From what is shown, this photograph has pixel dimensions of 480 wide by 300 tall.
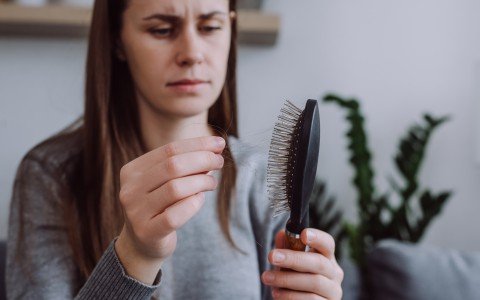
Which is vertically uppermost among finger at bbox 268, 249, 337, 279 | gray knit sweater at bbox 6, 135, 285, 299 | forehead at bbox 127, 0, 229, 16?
forehead at bbox 127, 0, 229, 16

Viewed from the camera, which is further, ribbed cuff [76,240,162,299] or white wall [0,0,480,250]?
white wall [0,0,480,250]

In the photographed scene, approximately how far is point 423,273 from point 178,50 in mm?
765

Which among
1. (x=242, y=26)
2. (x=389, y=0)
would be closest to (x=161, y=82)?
(x=242, y=26)

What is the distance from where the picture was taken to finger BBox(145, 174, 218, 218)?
1.40 feet

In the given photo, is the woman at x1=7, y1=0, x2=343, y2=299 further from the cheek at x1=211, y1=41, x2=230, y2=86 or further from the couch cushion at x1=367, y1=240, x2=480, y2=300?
the couch cushion at x1=367, y1=240, x2=480, y2=300

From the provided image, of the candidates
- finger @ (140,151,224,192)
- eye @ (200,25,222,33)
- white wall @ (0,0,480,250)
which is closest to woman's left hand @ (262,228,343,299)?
finger @ (140,151,224,192)

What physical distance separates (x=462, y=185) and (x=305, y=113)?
126 cm

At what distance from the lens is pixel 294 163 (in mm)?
449

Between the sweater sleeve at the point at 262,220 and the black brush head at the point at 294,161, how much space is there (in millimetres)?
344

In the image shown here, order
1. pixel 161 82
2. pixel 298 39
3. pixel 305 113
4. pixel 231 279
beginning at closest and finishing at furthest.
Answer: pixel 305 113
pixel 161 82
pixel 231 279
pixel 298 39

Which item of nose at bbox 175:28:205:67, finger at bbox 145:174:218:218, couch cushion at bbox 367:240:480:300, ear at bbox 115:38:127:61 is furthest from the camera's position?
couch cushion at bbox 367:240:480:300

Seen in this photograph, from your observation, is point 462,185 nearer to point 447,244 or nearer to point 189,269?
point 447,244

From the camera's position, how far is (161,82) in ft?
2.17

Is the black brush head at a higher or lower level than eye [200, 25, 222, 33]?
lower
